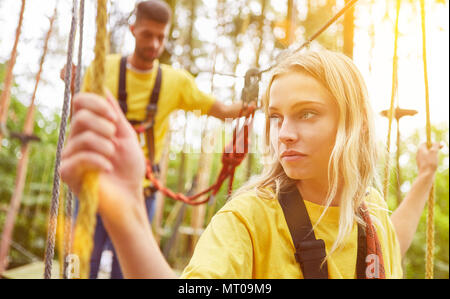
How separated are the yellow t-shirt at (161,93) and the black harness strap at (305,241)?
38.1 inches

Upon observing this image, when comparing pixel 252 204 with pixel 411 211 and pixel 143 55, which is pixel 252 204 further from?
pixel 143 55

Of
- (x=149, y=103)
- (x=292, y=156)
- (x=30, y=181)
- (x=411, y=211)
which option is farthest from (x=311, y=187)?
(x=30, y=181)

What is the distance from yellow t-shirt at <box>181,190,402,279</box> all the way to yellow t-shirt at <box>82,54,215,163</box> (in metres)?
0.96

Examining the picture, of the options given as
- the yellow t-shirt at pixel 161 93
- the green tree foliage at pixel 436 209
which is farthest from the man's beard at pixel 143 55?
the green tree foliage at pixel 436 209

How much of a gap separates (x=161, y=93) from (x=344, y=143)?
1.02m

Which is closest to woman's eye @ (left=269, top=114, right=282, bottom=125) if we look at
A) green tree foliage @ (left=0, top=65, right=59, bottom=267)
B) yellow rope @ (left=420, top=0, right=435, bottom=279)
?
yellow rope @ (left=420, top=0, right=435, bottom=279)

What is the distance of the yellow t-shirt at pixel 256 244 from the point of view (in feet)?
1.82

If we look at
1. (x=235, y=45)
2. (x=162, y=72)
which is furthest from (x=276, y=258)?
(x=235, y=45)

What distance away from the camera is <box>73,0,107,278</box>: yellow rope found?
33 cm

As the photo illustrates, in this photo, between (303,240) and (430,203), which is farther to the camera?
(430,203)

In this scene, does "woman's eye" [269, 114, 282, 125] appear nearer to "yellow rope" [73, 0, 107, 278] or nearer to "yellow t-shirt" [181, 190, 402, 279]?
"yellow t-shirt" [181, 190, 402, 279]

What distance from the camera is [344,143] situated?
2.40ft

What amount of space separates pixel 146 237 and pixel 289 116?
42cm
